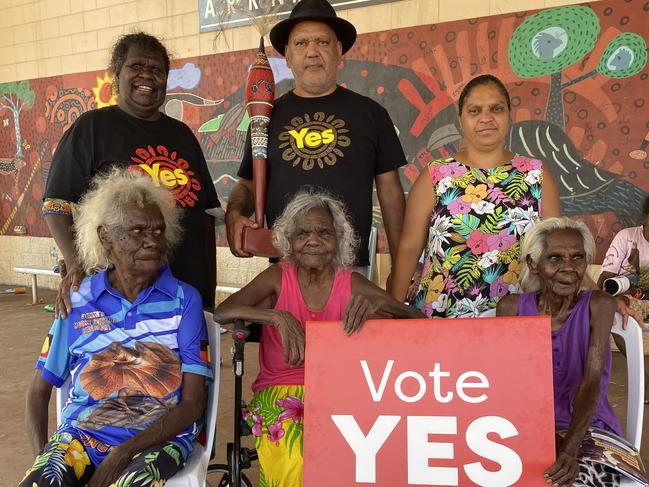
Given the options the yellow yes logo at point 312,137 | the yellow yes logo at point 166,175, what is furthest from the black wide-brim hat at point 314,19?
the yellow yes logo at point 166,175

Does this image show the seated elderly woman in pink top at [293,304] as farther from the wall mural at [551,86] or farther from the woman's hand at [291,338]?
the wall mural at [551,86]

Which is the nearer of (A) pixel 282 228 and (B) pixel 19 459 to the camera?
(A) pixel 282 228

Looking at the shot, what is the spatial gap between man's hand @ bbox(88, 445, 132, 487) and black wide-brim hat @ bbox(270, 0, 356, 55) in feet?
5.46

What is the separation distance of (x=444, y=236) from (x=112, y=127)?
1379 millimetres

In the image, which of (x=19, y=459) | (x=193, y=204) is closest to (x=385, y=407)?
(x=193, y=204)

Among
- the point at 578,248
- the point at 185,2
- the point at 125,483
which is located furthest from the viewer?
the point at 185,2

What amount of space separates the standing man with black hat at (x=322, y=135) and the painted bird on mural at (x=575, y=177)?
2.57m

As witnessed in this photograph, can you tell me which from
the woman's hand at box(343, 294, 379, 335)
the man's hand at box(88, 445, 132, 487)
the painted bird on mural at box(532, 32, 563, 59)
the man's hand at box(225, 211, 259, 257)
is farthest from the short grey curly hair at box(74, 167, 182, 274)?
the painted bird on mural at box(532, 32, 563, 59)

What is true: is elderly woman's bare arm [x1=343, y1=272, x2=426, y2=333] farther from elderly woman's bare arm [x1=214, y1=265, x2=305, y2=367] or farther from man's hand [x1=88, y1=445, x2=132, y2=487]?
man's hand [x1=88, y1=445, x2=132, y2=487]

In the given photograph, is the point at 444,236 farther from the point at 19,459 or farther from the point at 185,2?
the point at 185,2

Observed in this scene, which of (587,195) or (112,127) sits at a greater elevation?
(112,127)

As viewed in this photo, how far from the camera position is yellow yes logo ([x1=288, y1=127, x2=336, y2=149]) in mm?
2332

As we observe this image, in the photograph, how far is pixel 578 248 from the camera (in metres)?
1.90

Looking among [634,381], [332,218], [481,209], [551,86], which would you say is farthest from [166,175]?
[551,86]
